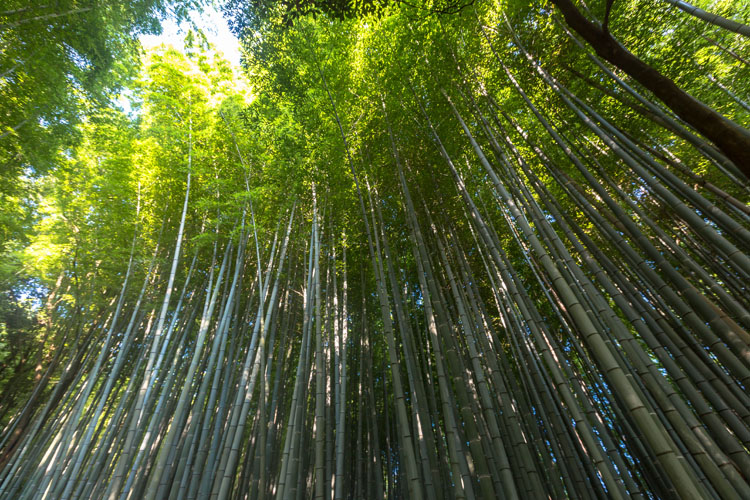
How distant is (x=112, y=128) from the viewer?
15.1 feet

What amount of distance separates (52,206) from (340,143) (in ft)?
19.4

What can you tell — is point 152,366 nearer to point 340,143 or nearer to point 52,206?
point 340,143

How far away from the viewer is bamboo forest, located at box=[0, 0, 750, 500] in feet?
6.19

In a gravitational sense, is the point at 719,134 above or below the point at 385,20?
below

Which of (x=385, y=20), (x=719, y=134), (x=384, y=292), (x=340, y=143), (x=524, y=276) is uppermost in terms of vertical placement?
(x=385, y=20)

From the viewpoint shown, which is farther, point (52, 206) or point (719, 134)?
point (52, 206)

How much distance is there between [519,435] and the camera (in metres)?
1.98

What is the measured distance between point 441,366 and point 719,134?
2.00 meters

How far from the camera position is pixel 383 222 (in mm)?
3572

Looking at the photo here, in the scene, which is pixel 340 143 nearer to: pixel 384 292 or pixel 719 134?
pixel 384 292

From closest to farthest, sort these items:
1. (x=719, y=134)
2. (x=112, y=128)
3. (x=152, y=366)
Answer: (x=719, y=134) → (x=152, y=366) → (x=112, y=128)

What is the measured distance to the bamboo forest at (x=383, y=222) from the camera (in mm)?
1886

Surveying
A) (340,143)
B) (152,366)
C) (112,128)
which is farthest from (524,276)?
(112,128)

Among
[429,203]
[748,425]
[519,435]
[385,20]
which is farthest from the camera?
[429,203]
